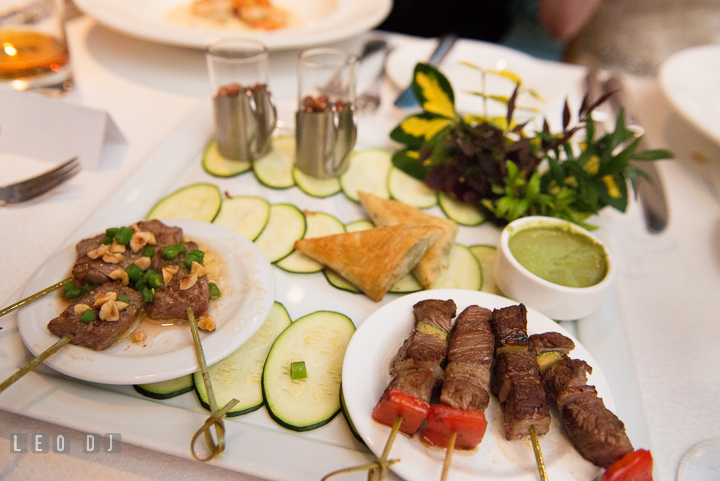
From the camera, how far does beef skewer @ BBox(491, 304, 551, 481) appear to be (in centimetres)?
172

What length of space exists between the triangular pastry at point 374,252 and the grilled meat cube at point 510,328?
0.58 metres

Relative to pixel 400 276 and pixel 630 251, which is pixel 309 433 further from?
pixel 630 251

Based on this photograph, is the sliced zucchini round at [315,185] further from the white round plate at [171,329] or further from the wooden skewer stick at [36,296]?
the wooden skewer stick at [36,296]

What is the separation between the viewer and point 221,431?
1.62 m

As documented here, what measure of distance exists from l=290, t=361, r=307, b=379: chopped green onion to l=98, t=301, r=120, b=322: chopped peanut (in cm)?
75

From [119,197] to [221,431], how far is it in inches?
70.6

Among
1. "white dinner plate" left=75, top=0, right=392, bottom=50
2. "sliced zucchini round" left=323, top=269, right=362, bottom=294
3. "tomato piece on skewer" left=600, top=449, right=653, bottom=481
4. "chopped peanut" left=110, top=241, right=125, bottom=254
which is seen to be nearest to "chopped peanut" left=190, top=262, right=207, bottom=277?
"chopped peanut" left=110, top=241, right=125, bottom=254

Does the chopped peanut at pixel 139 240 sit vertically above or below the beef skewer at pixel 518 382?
below

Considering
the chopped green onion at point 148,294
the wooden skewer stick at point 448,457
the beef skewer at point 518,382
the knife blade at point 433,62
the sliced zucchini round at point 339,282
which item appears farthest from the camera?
the knife blade at point 433,62

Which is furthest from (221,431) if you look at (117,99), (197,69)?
(197,69)

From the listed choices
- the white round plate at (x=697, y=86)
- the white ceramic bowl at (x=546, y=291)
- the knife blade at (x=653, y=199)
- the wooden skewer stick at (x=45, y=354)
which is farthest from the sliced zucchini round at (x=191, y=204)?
the white round plate at (x=697, y=86)

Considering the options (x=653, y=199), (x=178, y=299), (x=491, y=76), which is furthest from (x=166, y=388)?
(x=491, y=76)

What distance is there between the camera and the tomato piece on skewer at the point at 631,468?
5.07 feet

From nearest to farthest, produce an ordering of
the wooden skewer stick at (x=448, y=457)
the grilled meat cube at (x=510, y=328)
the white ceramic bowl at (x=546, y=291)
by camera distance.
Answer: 1. the wooden skewer stick at (x=448, y=457)
2. the grilled meat cube at (x=510, y=328)
3. the white ceramic bowl at (x=546, y=291)
